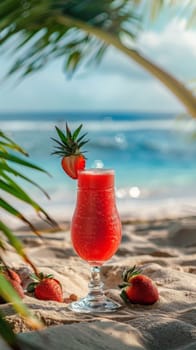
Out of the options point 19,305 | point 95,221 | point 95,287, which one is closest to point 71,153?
point 95,221

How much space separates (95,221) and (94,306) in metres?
0.25

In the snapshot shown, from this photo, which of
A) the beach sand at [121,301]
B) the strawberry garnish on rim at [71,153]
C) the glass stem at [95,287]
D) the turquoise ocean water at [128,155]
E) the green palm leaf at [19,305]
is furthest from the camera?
the turquoise ocean water at [128,155]

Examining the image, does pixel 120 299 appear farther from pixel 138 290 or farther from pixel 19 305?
pixel 19 305

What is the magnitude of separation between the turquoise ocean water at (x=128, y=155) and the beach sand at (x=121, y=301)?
332cm

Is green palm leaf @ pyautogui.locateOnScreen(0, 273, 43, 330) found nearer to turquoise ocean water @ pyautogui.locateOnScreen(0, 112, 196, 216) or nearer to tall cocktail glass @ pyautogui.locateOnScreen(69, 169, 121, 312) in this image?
tall cocktail glass @ pyautogui.locateOnScreen(69, 169, 121, 312)

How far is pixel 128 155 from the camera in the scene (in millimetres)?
12703

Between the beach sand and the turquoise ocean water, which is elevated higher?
the turquoise ocean water

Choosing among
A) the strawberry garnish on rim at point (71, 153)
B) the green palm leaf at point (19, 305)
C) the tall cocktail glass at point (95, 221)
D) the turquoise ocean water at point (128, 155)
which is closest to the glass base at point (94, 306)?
the tall cocktail glass at point (95, 221)

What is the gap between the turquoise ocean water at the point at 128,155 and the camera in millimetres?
8523

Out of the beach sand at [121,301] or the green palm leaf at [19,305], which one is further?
the beach sand at [121,301]

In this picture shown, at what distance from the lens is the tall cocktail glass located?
1.97 metres

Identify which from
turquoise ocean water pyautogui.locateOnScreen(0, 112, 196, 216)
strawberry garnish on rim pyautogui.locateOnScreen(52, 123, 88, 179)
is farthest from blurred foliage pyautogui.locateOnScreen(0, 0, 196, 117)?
turquoise ocean water pyautogui.locateOnScreen(0, 112, 196, 216)

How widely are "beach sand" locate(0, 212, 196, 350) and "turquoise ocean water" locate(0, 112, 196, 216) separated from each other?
3.32m

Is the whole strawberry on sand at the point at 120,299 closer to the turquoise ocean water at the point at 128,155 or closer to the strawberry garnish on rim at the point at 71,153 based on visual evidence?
the strawberry garnish on rim at the point at 71,153
